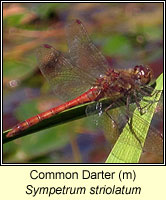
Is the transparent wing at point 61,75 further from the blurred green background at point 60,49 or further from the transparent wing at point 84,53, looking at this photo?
the blurred green background at point 60,49

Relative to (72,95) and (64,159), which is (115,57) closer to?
(64,159)

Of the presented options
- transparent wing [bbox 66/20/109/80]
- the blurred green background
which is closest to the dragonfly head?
transparent wing [bbox 66/20/109/80]

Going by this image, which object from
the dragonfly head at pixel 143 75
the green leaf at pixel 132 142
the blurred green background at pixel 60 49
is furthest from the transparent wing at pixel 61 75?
→ the blurred green background at pixel 60 49

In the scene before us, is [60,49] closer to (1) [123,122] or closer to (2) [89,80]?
(2) [89,80]

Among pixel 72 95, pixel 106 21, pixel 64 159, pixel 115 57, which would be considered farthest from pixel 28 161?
pixel 106 21

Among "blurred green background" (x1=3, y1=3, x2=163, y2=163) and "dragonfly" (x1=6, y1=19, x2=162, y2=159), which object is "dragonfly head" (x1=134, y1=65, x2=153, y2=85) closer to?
"dragonfly" (x1=6, y1=19, x2=162, y2=159)
